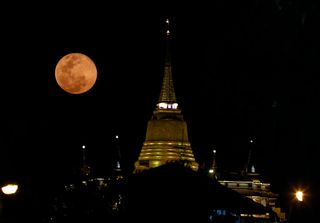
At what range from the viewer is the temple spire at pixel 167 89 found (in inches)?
2035

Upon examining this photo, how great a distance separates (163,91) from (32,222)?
1487 inches

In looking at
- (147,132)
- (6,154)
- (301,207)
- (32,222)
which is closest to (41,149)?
(6,154)

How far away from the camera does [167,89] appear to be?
5159 centimetres

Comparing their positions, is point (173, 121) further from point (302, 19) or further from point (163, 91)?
point (302, 19)

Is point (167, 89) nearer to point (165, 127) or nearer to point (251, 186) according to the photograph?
point (165, 127)

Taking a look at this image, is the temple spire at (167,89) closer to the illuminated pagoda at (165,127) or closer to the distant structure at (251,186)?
the illuminated pagoda at (165,127)

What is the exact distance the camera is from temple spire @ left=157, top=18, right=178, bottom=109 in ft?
170

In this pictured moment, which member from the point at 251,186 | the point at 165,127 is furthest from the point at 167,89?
the point at 251,186

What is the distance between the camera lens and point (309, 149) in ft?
55.3

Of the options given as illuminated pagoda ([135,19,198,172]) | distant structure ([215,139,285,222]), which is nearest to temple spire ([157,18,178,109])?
illuminated pagoda ([135,19,198,172])

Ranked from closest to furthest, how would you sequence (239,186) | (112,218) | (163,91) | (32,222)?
(112,218), (32,222), (239,186), (163,91)

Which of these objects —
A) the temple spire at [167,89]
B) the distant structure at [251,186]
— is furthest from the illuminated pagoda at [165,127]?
the distant structure at [251,186]

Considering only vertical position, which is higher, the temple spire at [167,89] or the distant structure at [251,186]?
the temple spire at [167,89]

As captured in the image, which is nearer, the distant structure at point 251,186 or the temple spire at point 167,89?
the distant structure at point 251,186
